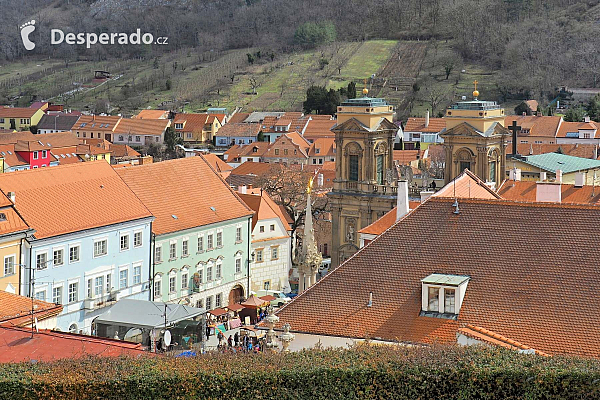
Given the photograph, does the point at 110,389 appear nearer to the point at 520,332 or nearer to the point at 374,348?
the point at 374,348

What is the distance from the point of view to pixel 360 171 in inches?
2312

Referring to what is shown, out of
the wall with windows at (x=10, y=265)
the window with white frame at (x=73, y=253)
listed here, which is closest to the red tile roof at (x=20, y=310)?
the wall with windows at (x=10, y=265)

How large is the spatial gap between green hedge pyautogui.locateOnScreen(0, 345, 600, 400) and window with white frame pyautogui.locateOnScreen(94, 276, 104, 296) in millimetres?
26575

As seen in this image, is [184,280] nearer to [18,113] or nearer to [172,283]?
[172,283]

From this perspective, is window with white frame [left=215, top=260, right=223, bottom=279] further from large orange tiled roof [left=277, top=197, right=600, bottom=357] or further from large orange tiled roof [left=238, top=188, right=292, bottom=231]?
large orange tiled roof [left=277, top=197, right=600, bottom=357]

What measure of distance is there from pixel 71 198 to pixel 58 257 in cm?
328

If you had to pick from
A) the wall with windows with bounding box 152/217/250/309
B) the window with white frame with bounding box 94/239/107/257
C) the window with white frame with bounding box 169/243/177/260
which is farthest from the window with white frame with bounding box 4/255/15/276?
the window with white frame with bounding box 169/243/177/260

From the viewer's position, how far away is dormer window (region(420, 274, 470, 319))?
2333cm

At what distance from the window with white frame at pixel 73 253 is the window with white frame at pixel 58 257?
482mm

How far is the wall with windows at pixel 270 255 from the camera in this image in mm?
57737

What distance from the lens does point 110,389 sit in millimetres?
18797

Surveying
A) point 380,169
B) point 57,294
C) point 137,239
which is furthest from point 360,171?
point 57,294

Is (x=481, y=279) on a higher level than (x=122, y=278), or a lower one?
higher

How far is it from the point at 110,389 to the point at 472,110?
40459mm
